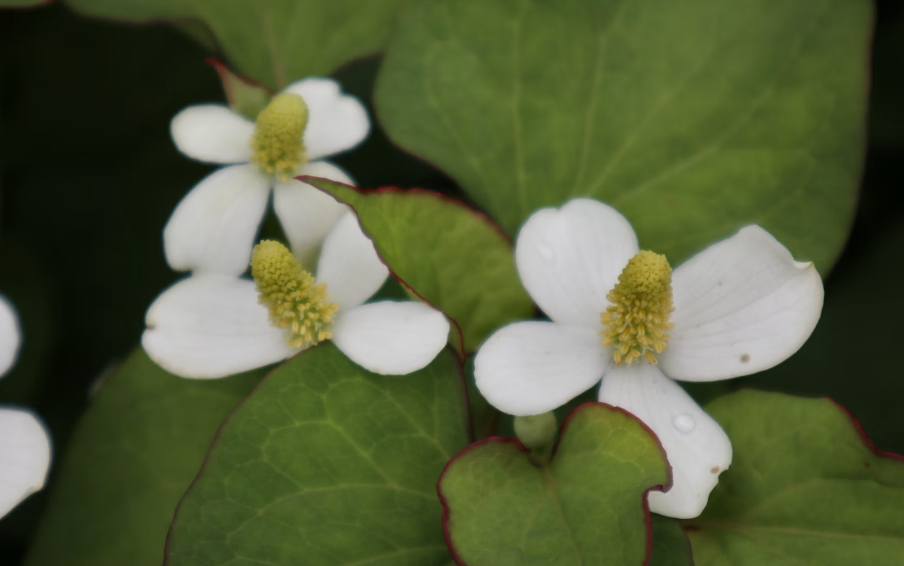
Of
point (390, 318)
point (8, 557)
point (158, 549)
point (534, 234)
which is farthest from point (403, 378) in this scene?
point (8, 557)

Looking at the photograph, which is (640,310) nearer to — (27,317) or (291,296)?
(291,296)

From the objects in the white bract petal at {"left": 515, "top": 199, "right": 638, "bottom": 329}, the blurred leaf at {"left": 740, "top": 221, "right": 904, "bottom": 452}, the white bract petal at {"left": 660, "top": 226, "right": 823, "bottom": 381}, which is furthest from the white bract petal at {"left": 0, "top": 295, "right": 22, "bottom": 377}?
the blurred leaf at {"left": 740, "top": 221, "right": 904, "bottom": 452}

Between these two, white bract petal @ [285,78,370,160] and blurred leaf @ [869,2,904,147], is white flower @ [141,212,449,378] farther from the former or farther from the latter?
blurred leaf @ [869,2,904,147]

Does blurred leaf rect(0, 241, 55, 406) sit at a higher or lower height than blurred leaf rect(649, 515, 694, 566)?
lower

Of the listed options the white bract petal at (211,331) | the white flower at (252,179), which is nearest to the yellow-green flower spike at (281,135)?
the white flower at (252,179)

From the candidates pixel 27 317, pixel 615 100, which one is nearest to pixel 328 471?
pixel 615 100

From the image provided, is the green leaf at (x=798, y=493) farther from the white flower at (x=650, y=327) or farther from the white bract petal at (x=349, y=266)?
the white bract petal at (x=349, y=266)

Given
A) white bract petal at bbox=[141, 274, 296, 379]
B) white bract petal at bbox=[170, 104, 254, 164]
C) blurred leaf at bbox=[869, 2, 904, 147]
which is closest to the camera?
white bract petal at bbox=[141, 274, 296, 379]

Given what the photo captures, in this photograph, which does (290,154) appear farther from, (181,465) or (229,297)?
(181,465)
